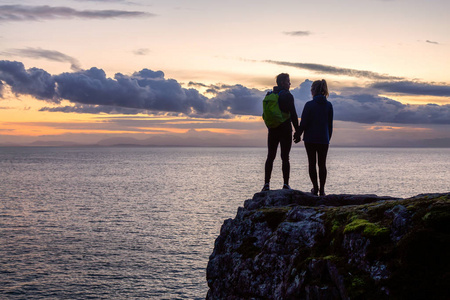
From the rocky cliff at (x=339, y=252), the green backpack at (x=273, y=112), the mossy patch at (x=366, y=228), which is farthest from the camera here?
the green backpack at (x=273, y=112)

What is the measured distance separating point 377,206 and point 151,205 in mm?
68425

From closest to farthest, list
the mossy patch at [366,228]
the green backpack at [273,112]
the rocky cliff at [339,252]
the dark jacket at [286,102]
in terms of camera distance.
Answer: the rocky cliff at [339,252] → the mossy patch at [366,228] → the dark jacket at [286,102] → the green backpack at [273,112]

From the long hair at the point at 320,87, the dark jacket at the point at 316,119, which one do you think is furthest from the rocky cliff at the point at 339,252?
the long hair at the point at 320,87

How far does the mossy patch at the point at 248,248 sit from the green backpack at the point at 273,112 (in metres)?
4.13

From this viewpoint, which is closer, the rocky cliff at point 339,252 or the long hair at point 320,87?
the rocky cliff at point 339,252

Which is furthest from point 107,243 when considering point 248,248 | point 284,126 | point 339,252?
point 339,252

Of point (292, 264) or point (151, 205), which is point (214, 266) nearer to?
point (292, 264)

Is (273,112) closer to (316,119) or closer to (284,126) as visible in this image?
(284,126)

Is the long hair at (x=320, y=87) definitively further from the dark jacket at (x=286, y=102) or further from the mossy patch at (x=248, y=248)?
the mossy patch at (x=248, y=248)

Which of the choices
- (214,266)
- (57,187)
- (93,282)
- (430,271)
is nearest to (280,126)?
(214,266)

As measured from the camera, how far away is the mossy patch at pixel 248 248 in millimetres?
9651

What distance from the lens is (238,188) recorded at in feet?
328

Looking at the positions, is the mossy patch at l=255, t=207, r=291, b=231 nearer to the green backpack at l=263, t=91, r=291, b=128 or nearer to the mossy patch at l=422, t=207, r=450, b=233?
the green backpack at l=263, t=91, r=291, b=128

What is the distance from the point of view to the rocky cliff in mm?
6055
